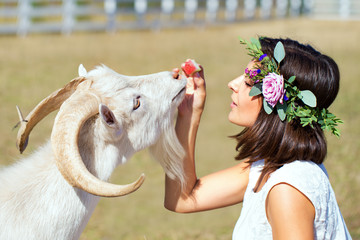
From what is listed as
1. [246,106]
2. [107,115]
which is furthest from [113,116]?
[246,106]

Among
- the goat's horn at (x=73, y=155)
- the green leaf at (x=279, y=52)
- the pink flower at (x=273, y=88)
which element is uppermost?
the green leaf at (x=279, y=52)

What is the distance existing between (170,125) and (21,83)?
24.2 ft

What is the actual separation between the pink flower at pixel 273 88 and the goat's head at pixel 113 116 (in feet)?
1.72

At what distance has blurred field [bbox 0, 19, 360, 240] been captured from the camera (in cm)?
467

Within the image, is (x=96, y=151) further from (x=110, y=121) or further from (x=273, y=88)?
(x=273, y=88)

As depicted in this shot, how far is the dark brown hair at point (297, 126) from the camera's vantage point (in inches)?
94.3

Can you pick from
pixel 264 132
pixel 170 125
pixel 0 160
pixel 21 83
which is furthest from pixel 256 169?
pixel 21 83

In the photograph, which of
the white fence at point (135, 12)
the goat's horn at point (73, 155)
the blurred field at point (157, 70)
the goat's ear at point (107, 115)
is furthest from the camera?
the white fence at point (135, 12)

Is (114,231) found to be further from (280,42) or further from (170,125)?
(280,42)

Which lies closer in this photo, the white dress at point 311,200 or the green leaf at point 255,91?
the white dress at point 311,200

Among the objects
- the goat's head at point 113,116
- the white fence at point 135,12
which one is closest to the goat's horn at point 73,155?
the goat's head at point 113,116

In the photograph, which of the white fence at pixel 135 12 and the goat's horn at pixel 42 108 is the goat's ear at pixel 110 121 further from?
the white fence at pixel 135 12

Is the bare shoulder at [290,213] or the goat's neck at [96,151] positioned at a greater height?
the goat's neck at [96,151]

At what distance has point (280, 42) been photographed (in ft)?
7.95
